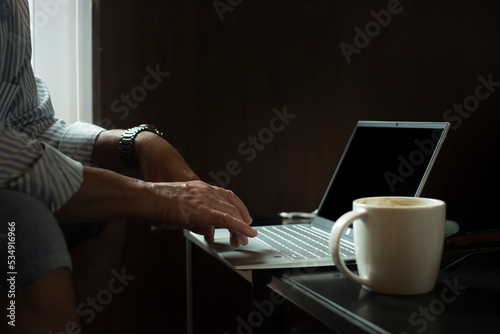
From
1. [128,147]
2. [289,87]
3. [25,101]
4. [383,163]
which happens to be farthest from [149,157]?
[289,87]

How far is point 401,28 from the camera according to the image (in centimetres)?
169

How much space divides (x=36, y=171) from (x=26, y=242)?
118 mm

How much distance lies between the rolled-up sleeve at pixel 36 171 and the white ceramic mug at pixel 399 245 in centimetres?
33

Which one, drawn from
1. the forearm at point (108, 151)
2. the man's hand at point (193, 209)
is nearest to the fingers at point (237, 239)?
the man's hand at point (193, 209)

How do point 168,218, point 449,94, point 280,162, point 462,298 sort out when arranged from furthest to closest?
point 449,94, point 280,162, point 168,218, point 462,298

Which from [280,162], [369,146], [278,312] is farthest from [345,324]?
[280,162]

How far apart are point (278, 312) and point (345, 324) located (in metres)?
0.28

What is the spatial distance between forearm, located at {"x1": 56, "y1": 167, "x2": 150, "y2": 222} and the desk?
183mm

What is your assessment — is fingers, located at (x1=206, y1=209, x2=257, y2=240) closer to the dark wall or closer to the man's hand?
the man's hand

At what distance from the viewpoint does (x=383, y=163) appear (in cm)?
100

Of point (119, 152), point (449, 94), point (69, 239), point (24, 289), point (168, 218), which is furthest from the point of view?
point (449, 94)

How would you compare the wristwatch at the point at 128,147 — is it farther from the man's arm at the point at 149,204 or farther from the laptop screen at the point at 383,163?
the laptop screen at the point at 383,163

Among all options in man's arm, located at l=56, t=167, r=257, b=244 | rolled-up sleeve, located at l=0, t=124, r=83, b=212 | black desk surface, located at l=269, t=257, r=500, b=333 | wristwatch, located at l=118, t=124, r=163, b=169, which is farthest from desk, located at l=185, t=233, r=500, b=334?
wristwatch, located at l=118, t=124, r=163, b=169

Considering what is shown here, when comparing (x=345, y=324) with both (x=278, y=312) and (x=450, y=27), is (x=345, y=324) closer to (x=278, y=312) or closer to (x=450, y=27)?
(x=278, y=312)
